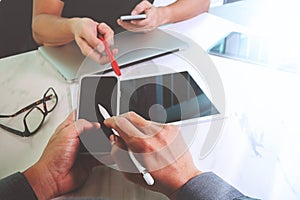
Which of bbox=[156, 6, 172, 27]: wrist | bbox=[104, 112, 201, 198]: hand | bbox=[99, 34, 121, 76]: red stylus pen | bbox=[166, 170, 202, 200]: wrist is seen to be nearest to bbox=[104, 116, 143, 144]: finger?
bbox=[104, 112, 201, 198]: hand

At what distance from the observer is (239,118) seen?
740mm

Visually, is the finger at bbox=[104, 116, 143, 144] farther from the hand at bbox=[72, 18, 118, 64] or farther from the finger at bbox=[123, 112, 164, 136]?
the hand at bbox=[72, 18, 118, 64]

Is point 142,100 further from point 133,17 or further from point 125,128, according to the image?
point 133,17

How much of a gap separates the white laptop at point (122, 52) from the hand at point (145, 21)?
16 mm

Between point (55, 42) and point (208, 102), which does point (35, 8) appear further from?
point (208, 102)

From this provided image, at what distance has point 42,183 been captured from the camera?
0.57 metres

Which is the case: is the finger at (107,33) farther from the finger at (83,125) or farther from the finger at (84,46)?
the finger at (83,125)

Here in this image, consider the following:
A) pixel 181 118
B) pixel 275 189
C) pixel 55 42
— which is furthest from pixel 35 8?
pixel 275 189

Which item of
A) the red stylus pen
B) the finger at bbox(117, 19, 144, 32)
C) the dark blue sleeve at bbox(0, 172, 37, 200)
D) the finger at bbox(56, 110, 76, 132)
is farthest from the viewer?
the finger at bbox(117, 19, 144, 32)

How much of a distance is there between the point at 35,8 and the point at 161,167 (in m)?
0.60

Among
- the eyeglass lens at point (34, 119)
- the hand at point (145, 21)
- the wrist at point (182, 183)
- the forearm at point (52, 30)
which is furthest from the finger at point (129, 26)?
the wrist at point (182, 183)

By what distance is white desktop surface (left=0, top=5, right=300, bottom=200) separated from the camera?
62cm

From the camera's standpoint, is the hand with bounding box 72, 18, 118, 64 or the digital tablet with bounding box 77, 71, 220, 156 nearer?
the digital tablet with bounding box 77, 71, 220, 156

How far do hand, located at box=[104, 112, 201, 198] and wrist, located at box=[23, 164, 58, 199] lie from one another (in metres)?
0.11
